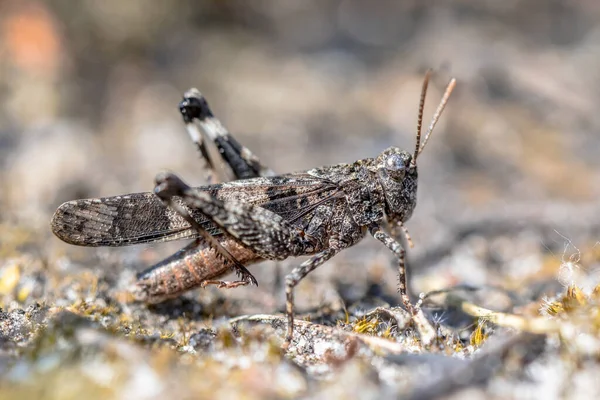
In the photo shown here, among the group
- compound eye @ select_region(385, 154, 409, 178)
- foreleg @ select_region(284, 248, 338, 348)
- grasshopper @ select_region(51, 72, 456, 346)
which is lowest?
foreleg @ select_region(284, 248, 338, 348)

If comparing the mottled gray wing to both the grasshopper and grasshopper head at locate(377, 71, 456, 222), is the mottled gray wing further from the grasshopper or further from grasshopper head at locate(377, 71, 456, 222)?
grasshopper head at locate(377, 71, 456, 222)

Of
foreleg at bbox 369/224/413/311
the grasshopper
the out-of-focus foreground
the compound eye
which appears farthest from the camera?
the compound eye

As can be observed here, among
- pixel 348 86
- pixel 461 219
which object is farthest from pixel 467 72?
pixel 461 219

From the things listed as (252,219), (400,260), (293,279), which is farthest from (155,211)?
(400,260)

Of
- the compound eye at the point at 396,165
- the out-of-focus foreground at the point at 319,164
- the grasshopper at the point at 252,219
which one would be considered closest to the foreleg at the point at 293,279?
the grasshopper at the point at 252,219

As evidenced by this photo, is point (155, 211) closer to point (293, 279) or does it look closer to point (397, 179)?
point (293, 279)

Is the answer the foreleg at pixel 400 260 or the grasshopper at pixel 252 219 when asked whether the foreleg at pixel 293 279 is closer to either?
the grasshopper at pixel 252 219

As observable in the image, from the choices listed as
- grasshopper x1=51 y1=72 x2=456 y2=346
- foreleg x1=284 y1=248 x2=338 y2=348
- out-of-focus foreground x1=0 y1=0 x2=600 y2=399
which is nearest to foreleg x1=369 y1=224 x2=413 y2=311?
grasshopper x1=51 y1=72 x2=456 y2=346
